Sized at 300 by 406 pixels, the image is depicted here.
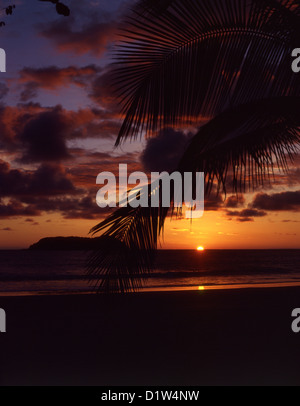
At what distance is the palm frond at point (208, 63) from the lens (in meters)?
4.01

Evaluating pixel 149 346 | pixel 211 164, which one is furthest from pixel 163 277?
pixel 211 164

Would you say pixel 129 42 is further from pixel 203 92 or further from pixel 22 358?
pixel 22 358

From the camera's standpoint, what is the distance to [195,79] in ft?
13.3

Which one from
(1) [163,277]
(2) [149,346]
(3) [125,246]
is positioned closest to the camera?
(3) [125,246]

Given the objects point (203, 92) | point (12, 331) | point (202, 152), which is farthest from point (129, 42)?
point (12, 331)

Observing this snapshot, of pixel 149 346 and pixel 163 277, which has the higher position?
pixel 149 346

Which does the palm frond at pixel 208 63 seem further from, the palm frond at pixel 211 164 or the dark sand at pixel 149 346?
the dark sand at pixel 149 346

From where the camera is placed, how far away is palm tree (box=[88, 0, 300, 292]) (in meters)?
3.98

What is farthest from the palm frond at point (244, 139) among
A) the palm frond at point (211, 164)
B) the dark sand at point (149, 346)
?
the dark sand at point (149, 346)

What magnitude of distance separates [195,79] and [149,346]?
131 inches

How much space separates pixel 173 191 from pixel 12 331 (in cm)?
404

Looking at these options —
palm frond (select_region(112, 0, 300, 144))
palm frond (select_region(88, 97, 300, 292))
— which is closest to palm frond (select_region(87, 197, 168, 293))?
palm frond (select_region(88, 97, 300, 292))

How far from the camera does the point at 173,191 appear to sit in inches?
166

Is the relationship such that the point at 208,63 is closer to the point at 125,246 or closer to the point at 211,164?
the point at 211,164
